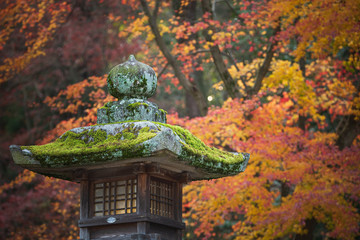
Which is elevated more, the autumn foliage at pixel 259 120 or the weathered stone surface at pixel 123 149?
the autumn foliage at pixel 259 120

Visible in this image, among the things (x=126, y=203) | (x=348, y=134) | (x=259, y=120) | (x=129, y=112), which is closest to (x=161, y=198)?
(x=126, y=203)

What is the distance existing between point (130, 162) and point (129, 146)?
1.43 feet

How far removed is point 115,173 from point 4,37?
11928 millimetres

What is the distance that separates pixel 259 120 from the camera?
36.6 ft

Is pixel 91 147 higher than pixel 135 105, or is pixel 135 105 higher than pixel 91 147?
pixel 135 105

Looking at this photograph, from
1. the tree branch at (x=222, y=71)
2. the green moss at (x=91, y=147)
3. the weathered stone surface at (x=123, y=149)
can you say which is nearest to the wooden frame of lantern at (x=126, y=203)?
the weathered stone surface at (x=123, y=149)

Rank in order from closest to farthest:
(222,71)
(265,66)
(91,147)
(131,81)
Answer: (91,147)
(131,81)
(265,66)
(222,71)

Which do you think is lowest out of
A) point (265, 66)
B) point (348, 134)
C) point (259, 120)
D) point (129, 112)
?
point (129, 112)

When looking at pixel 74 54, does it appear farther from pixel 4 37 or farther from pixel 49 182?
pixel 49 182

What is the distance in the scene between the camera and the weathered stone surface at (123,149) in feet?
13.6

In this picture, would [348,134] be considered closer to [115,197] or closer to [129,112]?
[129,112]

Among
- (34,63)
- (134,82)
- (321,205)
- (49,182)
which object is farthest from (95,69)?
(134,82)

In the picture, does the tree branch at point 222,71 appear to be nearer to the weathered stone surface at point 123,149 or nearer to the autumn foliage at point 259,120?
the autumn foliage at point 259,120

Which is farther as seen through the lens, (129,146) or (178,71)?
(178,71)
